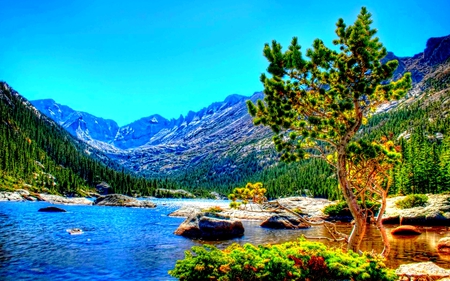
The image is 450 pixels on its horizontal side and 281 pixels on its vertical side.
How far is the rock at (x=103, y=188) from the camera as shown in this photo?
590 feet

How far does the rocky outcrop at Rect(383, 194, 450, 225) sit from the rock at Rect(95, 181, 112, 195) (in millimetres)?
152175

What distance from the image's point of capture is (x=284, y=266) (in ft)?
47.4

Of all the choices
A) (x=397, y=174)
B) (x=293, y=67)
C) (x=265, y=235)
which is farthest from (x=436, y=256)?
(x=397, y=174)

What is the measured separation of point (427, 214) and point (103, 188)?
16145cm

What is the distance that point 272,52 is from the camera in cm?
1555

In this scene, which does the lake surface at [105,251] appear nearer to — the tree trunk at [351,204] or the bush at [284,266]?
the bush at [284,266]

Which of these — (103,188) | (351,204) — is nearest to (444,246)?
(351,204)

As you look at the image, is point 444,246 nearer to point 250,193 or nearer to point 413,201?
point 250,193

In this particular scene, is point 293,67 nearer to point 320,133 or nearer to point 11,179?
point 320,133

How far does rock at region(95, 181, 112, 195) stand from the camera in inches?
7080

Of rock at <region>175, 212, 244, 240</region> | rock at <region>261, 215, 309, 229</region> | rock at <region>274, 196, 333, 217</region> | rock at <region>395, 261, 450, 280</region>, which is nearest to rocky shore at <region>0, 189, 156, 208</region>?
rock at <region>274, 196, 333, 217</region>

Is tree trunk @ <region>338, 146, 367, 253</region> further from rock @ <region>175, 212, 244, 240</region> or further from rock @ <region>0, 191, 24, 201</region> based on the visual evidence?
rock @ <region>0, 191, 24, 201</region>

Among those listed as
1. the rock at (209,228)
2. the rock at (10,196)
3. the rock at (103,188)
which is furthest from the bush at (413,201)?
the rock at (103,188)

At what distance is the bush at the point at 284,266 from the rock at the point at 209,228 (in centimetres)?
2523
